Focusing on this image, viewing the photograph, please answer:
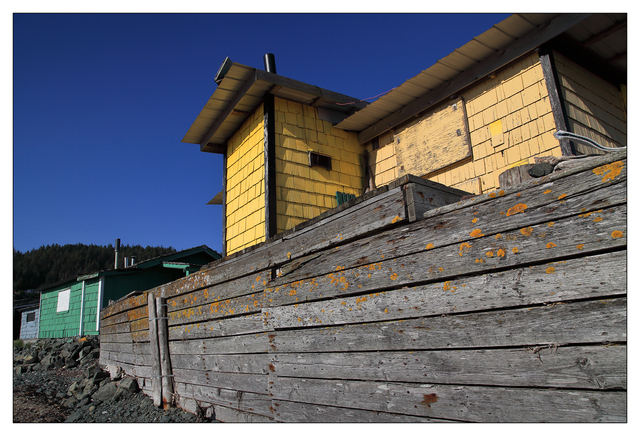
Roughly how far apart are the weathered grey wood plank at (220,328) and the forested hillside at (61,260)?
4525cm

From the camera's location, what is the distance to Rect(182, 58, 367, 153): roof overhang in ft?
23.1

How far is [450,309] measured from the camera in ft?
7.53

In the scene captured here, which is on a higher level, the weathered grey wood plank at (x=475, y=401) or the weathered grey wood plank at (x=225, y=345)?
the weathered grey wood plank at (x=225, y=345)

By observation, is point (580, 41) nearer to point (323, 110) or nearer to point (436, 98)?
point (436, 98)

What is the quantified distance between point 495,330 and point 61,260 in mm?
65555

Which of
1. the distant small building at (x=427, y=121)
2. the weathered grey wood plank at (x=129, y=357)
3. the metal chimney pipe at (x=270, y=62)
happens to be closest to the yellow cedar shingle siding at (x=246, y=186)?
the distant small building at (x=427, y=121)

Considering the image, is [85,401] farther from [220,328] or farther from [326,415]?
[326,415]

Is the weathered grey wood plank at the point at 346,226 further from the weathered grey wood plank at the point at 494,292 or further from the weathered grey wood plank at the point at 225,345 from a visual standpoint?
the weathered grey wood plank at the point at 225,345

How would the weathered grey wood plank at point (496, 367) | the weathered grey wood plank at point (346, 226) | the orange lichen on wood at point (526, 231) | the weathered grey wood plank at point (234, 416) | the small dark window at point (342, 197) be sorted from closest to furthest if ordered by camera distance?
1. the weathered grey wood plank at point (496, 367)
2. the orange lichen on wood at point (526, 231)
3. the weathered grey wood plank at point (346, 226)
4. the weathered grey wood plank at point (234, 416)
5. the small dark window at point (342, 197)

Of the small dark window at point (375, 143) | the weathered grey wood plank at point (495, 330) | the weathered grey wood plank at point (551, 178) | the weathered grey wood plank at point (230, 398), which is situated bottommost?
the weathered grey wood plank at point (230, 398)

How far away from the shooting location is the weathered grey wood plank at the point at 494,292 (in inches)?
68.6

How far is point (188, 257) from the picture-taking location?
19469mm

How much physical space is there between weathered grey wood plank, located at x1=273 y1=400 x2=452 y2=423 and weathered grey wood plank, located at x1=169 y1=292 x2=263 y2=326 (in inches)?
41.0

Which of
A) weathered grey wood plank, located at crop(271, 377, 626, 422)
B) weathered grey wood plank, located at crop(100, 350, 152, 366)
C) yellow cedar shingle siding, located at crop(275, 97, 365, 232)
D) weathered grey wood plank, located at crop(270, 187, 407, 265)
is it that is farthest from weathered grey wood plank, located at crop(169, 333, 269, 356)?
yellow cedar shingle siding, located at crop(275, 97, 365, 232)
